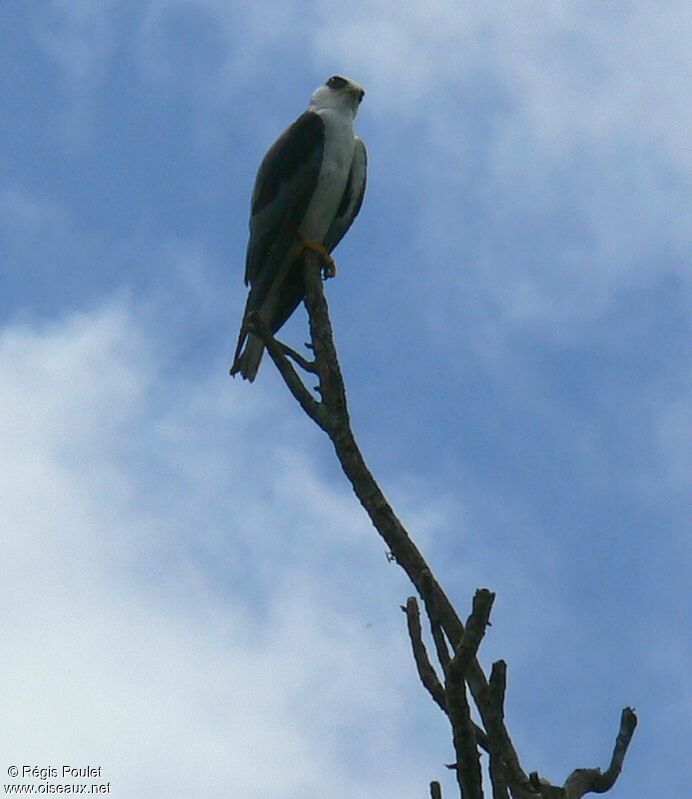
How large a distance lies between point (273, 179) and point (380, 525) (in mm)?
4683

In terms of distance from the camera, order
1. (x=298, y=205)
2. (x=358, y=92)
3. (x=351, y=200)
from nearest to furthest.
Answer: (x=298, y=205) → (x=351, y=200) → (x=358, y=92)

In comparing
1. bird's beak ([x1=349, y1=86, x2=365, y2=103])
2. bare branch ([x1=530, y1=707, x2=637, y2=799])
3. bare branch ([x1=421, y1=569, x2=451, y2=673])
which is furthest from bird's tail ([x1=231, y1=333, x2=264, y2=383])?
bare branch ([x1=530, y1=707, x2=637, y2=799])

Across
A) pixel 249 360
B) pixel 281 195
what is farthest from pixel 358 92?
pixel 249 360

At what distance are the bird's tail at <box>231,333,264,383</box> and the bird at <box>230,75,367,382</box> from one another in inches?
0.5

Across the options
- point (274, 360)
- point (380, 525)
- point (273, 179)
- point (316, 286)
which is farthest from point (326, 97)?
point (380, 525)

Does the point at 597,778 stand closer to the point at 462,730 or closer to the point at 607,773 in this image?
the point at 607,773

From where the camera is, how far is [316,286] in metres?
7.59

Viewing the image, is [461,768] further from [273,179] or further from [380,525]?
[273,179]

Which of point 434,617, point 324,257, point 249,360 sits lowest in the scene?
point 434,617

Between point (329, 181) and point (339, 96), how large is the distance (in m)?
1.17

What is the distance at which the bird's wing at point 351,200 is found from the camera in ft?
33.8

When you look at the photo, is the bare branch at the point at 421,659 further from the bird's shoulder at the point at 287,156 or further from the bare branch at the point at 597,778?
the bird's shoulder at the point at 287,156

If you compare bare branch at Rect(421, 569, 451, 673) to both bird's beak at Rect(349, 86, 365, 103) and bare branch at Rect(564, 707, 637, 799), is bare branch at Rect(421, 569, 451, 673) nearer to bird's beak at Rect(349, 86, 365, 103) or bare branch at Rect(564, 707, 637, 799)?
bare branch at Rect(564, 707, 637, 799)

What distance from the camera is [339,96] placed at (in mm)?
10891
